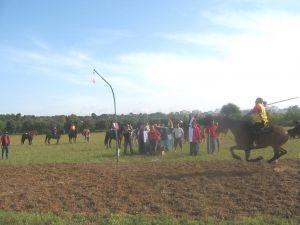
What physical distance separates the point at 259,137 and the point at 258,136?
52 mm

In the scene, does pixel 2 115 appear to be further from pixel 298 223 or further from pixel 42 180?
pixel 298 223

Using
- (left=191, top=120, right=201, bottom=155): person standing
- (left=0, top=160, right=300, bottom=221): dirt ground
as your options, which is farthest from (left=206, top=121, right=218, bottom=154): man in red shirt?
(left=0, top=160, right=300, bottom=221): dirt ground

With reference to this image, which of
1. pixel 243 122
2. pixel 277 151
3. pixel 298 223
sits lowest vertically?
pixel 298 223

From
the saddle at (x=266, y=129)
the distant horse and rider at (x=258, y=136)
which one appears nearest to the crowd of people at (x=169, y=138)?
the distant horse and rider at (x=258, y=136)

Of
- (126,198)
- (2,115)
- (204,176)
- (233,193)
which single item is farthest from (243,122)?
(2,115)

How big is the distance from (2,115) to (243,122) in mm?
118447

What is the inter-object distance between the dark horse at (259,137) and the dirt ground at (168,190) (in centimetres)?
58

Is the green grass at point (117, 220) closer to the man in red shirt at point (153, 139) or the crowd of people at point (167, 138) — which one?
the crowd of people at point (167, 138)

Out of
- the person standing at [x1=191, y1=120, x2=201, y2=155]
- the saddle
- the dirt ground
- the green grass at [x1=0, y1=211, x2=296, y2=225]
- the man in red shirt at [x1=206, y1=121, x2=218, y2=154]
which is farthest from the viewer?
the man in red shirt at [x1=206, y1=121, x2=218, y2=154]

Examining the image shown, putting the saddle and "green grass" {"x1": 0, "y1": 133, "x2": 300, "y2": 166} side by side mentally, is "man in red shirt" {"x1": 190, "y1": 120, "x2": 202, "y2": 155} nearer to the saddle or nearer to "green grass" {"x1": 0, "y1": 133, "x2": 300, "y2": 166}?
"green grass" {"x1": 0, "y1": 133, "x2": 300, "y2": 166}

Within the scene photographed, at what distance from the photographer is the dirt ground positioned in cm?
1097

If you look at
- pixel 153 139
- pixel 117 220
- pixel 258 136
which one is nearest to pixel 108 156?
pixel 153 139

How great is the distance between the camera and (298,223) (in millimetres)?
9477

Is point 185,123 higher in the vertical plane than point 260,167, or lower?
higher
